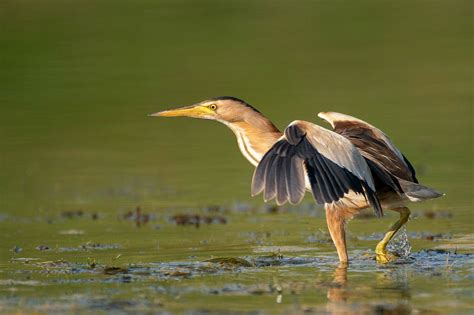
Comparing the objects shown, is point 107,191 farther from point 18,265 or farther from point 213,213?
point 18,265

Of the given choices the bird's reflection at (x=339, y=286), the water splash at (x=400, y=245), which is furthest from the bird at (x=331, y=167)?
the bird's reflection at (x=339, y=286)

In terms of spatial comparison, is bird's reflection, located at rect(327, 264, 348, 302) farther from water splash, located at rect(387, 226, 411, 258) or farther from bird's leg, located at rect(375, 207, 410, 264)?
water splash, located at rect(387, 226, 411, 258)

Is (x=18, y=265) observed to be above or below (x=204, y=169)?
below

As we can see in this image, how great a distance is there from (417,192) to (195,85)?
10772 mm

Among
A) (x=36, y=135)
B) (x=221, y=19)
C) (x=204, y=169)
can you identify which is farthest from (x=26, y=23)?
(x=204, y=169)

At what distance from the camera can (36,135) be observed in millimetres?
A: 15188

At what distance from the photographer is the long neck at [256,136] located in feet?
29.4

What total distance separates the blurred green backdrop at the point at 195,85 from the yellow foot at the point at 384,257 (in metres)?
2.28

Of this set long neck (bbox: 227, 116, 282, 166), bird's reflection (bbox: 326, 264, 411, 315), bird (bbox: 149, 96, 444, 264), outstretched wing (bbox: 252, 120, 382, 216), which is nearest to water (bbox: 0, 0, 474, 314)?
bird's reflection (bbox: 326, 264, 411, 315)

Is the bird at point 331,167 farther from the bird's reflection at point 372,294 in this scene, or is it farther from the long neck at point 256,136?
the bird's reflection at point 372,294

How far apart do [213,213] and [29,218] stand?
1631 mm

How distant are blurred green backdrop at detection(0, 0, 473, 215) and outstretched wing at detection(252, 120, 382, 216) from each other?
118 inches

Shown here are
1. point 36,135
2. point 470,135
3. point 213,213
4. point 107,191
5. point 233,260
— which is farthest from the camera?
point 36,135

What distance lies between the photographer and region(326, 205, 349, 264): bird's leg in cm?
841
